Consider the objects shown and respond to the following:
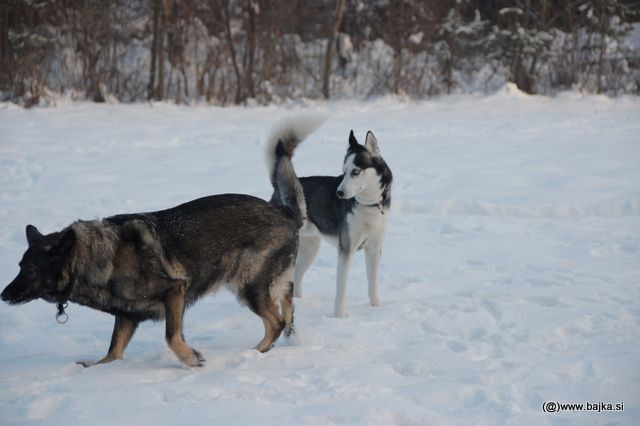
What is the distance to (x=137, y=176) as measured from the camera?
995 cm

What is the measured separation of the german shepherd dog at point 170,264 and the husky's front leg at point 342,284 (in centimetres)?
70

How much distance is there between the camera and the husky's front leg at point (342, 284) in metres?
A: 5.35

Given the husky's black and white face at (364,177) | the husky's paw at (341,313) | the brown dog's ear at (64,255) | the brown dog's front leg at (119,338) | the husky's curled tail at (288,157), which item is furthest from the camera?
the husky's black and white face at (364,177)

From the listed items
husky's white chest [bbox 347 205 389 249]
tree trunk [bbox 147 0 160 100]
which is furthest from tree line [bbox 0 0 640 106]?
husky's white chest [bbox 347 205 389 249]

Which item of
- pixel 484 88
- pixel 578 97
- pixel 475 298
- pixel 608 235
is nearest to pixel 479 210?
pixel 608 235

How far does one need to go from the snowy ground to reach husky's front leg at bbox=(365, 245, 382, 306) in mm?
166

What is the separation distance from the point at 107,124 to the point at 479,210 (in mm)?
8434

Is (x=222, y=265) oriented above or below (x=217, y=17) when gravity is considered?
below

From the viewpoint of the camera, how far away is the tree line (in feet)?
55.9

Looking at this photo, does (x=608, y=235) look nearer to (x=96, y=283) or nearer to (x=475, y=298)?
(x=475, y=298)

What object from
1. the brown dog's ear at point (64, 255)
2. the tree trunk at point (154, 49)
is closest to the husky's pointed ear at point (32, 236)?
the brown dog's ear at point (64, 255)

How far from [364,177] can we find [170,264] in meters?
1.94

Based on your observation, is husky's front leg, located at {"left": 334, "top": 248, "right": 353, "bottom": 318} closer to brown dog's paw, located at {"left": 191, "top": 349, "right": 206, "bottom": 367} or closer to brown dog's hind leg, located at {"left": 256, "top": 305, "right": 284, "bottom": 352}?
brown dog's hind leg, located at {"left": 256, "top": 305, "right": 284, "bottom": 352}

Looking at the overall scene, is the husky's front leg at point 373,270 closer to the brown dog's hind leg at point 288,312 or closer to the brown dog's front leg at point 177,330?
the brown dog's hind leg at point 288,312
